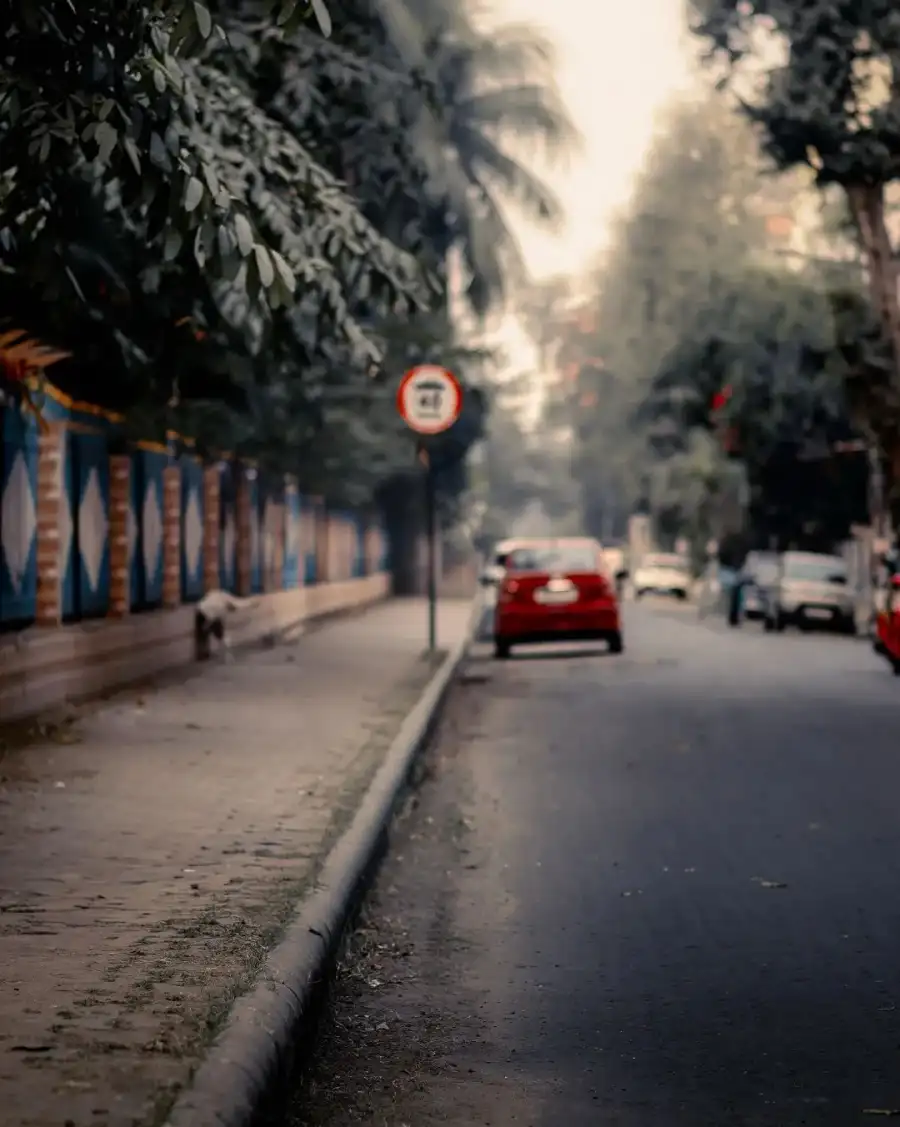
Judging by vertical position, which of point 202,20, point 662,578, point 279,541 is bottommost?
point 662,578

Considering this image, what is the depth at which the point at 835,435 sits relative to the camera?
4744cm

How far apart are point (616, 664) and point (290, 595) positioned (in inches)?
388

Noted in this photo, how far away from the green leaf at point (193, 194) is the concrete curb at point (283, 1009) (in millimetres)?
2666

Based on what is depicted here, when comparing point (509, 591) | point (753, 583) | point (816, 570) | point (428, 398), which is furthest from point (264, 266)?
point (753, 583)

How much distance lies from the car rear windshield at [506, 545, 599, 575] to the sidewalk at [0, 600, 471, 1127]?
9722mm

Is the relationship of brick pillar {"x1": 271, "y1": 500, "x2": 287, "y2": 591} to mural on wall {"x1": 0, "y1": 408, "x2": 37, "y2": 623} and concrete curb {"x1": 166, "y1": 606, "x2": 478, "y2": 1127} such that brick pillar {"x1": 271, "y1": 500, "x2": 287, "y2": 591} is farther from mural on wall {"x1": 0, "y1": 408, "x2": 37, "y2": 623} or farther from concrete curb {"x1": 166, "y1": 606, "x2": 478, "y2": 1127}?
concrete curb {"x1": 166, "y1": 606, "x2": 478, "y2": 1127}

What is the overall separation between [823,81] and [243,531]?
10.8 meters

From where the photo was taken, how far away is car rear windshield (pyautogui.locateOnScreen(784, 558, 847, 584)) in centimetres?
3722

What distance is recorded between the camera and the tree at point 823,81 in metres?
31.2

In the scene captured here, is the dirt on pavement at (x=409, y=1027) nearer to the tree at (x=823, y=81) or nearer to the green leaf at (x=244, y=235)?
the green leaf at (x=244, y=235)

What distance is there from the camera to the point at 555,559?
27859mm

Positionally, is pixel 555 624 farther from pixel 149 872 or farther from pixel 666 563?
pixel 666 563

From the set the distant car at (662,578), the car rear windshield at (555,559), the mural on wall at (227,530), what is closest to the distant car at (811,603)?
the car rear windshield at (555,559)

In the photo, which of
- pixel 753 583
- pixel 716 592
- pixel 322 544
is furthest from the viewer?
pixel 716 592
